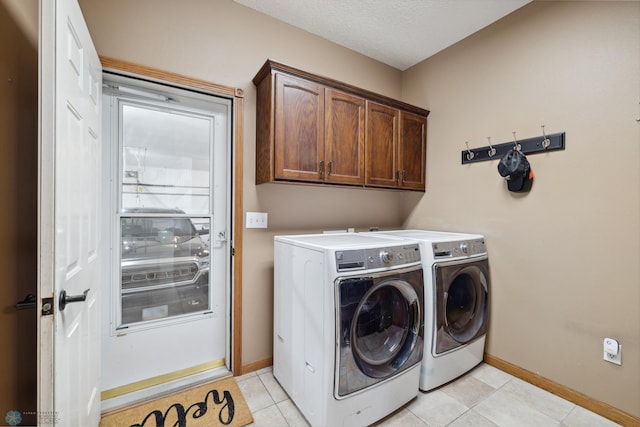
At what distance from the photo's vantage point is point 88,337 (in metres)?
1.32

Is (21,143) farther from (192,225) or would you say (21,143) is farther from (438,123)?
(438,123)

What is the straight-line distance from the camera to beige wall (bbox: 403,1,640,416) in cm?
161

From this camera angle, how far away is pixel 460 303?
2033 mm

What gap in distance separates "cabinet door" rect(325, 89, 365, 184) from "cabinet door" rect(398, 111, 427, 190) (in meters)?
0.50

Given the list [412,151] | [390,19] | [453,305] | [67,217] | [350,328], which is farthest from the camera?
[412,151]

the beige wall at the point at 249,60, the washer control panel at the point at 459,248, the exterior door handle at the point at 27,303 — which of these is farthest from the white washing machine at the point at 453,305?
the exterior door handle at the point at 27,303

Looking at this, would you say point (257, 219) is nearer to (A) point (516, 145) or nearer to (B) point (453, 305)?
(B) point (453, 305)

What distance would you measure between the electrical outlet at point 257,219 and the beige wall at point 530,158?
2.8 inches

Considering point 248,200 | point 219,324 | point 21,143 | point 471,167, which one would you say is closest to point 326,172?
point 248,200

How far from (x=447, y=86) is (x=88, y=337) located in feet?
10.5

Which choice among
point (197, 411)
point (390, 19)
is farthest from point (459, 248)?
point (197, 411)

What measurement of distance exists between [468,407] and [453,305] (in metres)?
0.62

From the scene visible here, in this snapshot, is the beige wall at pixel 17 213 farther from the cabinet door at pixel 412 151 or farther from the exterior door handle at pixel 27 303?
the cabinet door at pixel 412 151

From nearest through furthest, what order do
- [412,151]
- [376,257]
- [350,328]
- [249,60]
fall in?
[350,328] → [376,257] → [249,60] → [412,151]
